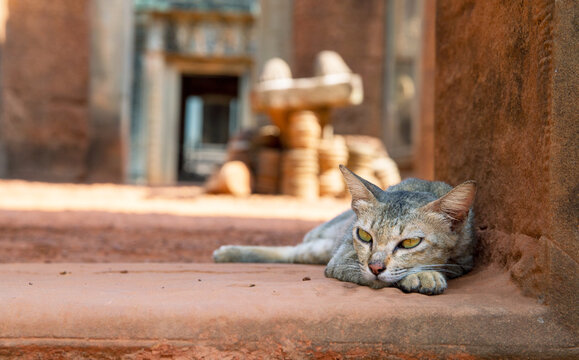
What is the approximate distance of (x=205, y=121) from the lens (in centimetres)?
2586

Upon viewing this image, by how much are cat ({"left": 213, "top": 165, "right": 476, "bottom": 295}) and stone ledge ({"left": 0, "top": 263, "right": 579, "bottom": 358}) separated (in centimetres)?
18

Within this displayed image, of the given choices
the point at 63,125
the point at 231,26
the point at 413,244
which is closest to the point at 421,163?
the point at 413,244

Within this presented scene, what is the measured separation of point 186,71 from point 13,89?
645cm

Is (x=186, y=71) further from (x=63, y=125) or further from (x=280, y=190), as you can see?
(x=280, y=190)

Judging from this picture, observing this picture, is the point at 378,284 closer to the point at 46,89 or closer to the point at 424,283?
the point at 424,283

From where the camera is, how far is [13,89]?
11391 millimetres

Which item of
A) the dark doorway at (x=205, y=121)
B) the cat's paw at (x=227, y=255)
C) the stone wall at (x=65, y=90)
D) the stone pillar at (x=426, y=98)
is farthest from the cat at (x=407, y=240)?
the dark doorway at (x=205, y=121)

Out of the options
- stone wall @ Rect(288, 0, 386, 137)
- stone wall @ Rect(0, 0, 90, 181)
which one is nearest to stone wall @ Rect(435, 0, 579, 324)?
stone wall @ Rect(288, 0, 386, 137)

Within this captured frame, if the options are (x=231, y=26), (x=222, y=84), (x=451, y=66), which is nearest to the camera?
(x=451, y=66)

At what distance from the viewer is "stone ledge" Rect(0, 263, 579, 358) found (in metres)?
1.69

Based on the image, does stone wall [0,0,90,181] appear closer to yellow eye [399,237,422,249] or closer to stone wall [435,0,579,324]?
stone wall [435,0,579,324]

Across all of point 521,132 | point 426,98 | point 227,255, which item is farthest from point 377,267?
point 426,98

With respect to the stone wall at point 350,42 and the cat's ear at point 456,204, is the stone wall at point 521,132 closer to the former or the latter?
the cat's ear at point 456,204

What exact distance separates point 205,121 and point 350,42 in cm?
1531
